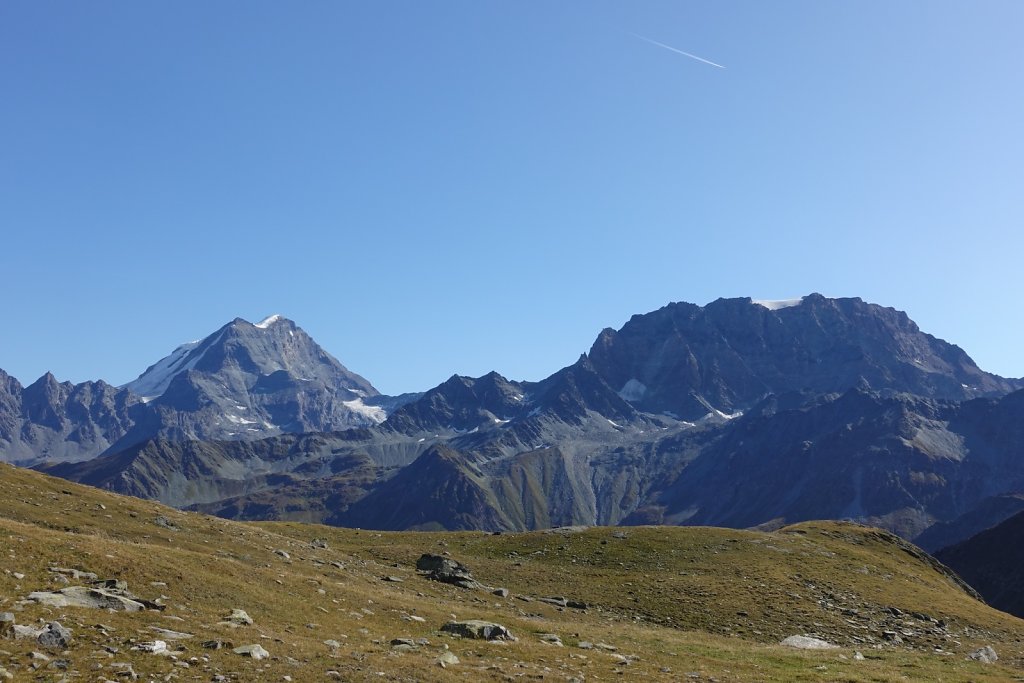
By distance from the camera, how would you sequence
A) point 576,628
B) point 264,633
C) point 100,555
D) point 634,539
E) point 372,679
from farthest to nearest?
point 634,539, point 576,628, point 100,555, point 264,633, point 372,679

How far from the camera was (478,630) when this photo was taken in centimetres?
3734

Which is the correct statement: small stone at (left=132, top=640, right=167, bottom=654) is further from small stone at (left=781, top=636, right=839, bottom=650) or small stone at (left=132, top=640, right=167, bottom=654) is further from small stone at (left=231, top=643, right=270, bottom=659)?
small stone at (left=781, top=636, right=839, bottom=650)

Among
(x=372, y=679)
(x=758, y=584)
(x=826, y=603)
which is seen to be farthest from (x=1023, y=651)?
(x=372, y=679)

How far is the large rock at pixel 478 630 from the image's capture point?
37031 mm

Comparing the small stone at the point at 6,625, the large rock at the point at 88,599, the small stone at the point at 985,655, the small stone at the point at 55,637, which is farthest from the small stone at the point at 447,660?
the small stone at the point at 985,655

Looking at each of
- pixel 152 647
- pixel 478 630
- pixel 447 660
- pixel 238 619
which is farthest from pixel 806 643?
pixel 152 647

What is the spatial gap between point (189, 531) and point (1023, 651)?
6374 cm

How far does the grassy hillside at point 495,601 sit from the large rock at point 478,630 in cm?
97

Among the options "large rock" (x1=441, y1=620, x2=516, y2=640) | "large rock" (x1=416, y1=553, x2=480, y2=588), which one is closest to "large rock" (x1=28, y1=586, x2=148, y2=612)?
"large rock" (x1=441, y1=620, x2=516, y2=640)

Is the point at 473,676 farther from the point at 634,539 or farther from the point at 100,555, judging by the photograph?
the point at 634,539

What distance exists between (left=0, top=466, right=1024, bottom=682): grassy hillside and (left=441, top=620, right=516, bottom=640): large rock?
0.97 meters

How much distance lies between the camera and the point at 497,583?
62.9 m

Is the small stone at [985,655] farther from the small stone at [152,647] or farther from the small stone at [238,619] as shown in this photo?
the small stone at [152,647]

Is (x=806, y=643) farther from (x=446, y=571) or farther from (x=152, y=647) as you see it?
(x=152, y=647)
